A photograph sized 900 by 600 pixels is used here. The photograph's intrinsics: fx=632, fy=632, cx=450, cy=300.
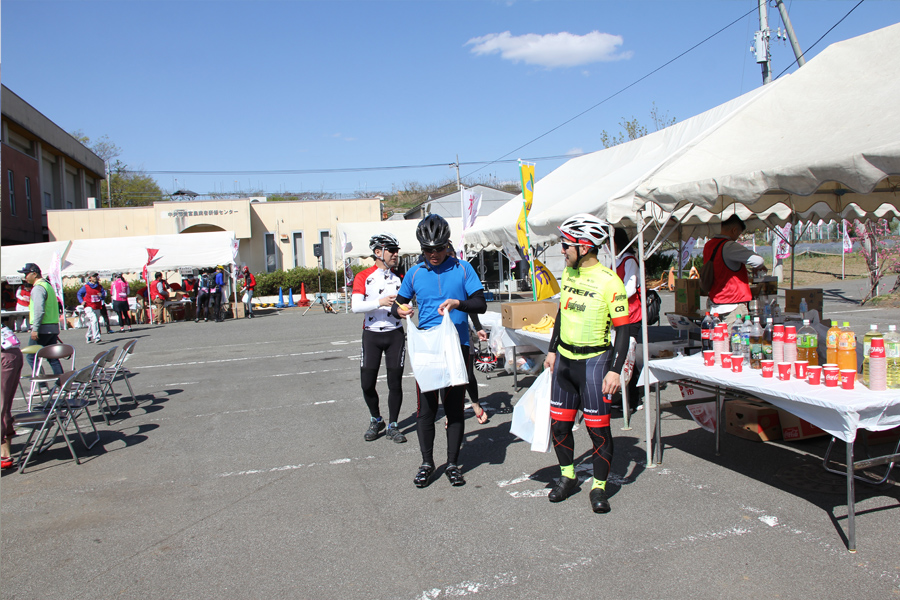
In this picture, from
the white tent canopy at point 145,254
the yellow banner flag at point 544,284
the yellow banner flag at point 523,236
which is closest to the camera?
the yellow banner flag at point 544,284

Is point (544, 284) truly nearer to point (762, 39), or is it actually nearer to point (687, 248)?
point (687, 248)

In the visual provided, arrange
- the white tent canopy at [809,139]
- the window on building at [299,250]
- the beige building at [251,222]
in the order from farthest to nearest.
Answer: the window on building at [299,250] → the beige building at [251,222] → the white tent canopy at [809,139]

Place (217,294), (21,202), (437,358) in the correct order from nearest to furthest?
(437,358), (217,294), (21,202)

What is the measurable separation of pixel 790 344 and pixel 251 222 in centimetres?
3474

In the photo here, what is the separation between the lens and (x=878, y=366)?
364cm

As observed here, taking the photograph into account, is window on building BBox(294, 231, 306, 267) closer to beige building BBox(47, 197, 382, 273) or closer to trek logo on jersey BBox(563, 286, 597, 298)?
beige building BBox(47, 197, 382, 273)

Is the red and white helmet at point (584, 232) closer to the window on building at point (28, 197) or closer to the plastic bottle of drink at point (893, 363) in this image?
the plastic bottle of drink at point (893, 363)

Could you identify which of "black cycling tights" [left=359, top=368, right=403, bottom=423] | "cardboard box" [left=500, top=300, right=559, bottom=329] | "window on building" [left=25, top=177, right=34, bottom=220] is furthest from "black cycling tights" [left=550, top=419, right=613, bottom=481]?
"window on building" [left=25, top=177, right=34, bottom=220]

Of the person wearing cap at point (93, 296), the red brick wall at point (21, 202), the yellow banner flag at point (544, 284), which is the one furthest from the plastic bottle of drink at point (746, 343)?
the red brick wall at point (21, 202)

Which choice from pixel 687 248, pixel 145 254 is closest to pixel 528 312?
pixel 687 248

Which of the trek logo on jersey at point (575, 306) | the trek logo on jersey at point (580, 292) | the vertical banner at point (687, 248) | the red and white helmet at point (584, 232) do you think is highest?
the vertical banner at point (687, 248)

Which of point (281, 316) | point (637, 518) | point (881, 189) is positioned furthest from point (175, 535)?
point (281, 316)

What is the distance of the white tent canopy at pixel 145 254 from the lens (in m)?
22.5

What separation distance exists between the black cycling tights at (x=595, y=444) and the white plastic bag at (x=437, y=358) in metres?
0.74
